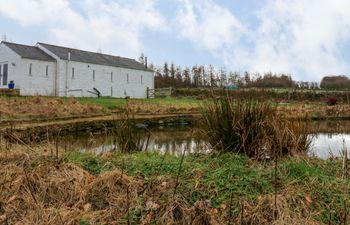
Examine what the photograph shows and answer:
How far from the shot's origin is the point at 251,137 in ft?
16.1

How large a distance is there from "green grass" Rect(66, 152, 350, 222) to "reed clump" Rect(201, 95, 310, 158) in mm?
376

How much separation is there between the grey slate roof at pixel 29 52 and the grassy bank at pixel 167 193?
22785 mm

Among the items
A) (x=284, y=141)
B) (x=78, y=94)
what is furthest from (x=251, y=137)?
(x=78, y=94)

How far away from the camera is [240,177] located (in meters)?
3.55

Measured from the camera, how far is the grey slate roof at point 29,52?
81.7ft

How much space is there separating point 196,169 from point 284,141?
1669 millimetres

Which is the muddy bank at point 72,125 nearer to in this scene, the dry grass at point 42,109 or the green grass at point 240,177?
the dry grass at point 42,109

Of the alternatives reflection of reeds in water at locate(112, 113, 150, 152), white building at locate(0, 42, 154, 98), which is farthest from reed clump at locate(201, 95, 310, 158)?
white building at locate(0, 42, 154, 98)

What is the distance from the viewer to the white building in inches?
979

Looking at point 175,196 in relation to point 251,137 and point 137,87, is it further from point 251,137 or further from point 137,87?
point 137,87

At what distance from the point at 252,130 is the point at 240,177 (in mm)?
1409

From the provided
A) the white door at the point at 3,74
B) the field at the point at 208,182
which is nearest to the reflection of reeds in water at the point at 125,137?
the field at the point at 208,182

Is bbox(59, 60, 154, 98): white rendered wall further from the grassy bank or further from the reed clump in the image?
the grassy bank

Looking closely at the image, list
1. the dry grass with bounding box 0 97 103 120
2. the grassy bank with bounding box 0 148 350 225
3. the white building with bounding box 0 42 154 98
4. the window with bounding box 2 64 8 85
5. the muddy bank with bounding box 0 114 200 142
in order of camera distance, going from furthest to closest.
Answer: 1. the window with bounding box 2 64 8 85
2. the white building with bounding box 0 42 154 98
3. the dry grass with bounding box 0 97 103 120
4. the muddy bank with bounding box 0 114 200 142
5. the grassy bank with bounding box 0 148 350 225
